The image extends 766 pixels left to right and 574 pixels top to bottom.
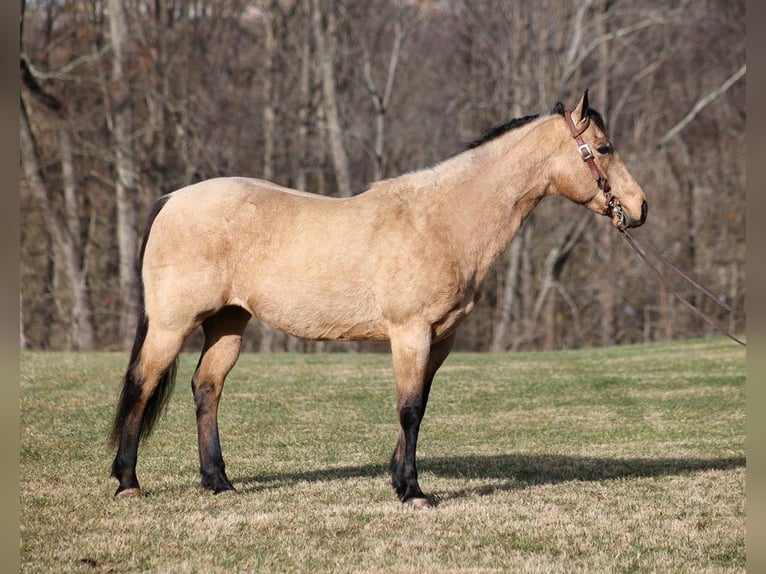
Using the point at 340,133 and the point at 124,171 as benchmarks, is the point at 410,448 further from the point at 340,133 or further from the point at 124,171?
the point at 340,133

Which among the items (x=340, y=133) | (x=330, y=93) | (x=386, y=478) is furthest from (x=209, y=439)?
(x=330, y=93)

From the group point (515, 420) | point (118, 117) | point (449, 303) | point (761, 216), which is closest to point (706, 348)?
point (515, 420)

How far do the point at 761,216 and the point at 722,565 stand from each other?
3123 mm

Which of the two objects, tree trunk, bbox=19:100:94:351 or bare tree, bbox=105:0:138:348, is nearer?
bare tree, bbox=105:0:138:348

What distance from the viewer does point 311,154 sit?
27.0 metres

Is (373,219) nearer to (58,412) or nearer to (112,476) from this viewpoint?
(112,476)

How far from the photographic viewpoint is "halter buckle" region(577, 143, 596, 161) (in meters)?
6.82

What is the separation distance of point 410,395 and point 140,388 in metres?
1.83

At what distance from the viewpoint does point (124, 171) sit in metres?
23.9

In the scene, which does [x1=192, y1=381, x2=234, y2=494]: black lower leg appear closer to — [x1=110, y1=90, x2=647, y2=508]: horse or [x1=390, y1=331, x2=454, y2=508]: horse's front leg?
[x1=110, y1=90, x2=647, y2=508]: horse

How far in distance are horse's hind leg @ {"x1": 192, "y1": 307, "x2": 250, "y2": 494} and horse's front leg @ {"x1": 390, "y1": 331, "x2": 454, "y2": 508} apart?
1.26 metres

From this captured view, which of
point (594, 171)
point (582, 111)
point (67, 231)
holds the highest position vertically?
point (582, 111)

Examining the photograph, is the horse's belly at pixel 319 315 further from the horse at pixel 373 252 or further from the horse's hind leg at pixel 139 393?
the horse's hind leg at pixel 139 393

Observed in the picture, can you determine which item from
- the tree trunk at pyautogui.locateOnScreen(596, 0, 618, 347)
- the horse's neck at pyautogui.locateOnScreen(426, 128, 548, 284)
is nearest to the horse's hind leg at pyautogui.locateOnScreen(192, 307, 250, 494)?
the horse's neck at pyautogui.locateOnScreen(426, 128, 548, 284)
